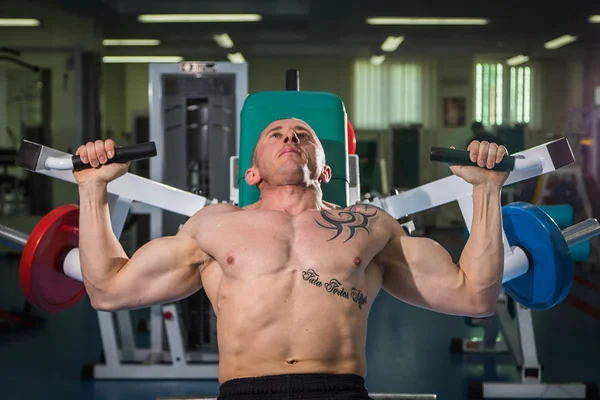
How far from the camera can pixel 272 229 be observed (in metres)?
1.59

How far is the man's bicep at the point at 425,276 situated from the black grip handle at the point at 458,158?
9.3 inches

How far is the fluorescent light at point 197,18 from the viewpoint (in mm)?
8258

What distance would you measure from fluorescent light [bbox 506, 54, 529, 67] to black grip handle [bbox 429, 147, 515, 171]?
9.46 metres

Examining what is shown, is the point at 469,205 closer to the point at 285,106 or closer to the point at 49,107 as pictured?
the point at 285,106

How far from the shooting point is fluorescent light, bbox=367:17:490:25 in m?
8.56

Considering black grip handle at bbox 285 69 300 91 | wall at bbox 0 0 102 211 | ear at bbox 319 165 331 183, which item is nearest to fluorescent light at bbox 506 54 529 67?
wall at bbox 0 0 102 211

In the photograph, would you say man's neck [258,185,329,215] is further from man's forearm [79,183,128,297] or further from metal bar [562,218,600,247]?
metal bar [562,218,600,247]

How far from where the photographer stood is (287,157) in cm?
171

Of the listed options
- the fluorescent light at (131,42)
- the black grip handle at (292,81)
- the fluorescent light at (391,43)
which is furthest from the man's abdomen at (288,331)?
the fluorescent light at (131,42)

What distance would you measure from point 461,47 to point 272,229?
9.37 meters

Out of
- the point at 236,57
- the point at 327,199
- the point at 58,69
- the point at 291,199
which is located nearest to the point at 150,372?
the point at 327,199

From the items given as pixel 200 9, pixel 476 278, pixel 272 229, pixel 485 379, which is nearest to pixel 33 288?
pixel 272 229

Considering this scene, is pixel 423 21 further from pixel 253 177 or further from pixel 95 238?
pixel 95 238

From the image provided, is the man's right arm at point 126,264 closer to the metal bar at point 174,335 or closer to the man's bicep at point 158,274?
the man's bicep at point 158,274
